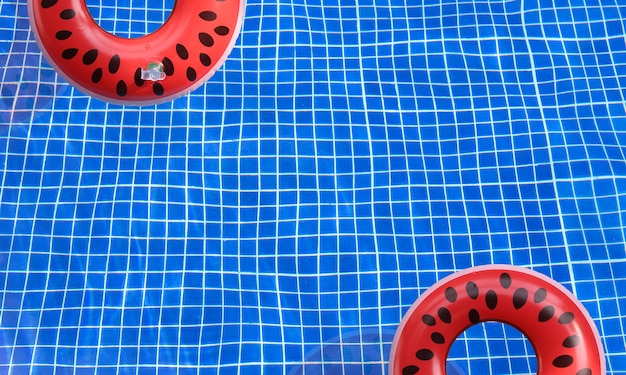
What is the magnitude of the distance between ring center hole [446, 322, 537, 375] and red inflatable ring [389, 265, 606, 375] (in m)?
0.67

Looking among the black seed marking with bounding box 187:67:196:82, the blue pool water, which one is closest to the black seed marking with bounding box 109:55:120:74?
the black seed marking with bounding box 187:67:196:82

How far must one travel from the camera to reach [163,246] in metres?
3.59

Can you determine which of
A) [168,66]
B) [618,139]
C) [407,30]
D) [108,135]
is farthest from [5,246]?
[618,139]

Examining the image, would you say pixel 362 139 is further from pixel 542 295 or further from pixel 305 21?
pixel 542 295

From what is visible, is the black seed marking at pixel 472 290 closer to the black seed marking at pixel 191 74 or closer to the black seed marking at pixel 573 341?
the black seed marking at pixel 573 341

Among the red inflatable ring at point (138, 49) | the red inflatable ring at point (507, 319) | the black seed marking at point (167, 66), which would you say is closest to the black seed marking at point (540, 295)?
the red inflatable ring at point (507, 319)

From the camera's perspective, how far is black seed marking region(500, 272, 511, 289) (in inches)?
107

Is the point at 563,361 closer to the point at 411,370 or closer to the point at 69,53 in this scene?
the point at 411,370

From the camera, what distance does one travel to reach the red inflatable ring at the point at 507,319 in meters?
2.66

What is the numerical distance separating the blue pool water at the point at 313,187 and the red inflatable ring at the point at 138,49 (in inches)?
30.2

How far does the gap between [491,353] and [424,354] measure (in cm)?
81

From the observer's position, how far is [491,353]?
3.39 meters

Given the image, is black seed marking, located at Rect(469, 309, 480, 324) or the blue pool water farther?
the blue pool water

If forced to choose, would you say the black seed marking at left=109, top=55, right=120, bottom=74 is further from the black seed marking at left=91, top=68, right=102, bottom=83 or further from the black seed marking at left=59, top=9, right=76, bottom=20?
the black seed marking at left=59, top=9, right=76, bottom=20
